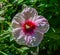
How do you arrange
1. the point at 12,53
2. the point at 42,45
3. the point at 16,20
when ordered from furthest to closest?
1. the point at 12,53
2. the point at 42,45
3. the point at 16,20

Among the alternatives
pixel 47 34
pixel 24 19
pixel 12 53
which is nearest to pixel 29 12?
pixel 24 19

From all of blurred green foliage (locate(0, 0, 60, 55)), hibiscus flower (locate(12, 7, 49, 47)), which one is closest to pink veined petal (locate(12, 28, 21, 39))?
hibiscus flower (locate(12, 7, 49, 47))

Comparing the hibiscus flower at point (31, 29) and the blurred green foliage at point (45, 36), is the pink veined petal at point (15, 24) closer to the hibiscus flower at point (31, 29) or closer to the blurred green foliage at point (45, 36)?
the hibiscus flower at point (31, 29)

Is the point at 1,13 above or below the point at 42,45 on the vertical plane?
above

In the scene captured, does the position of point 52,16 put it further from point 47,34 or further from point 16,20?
point 16,20

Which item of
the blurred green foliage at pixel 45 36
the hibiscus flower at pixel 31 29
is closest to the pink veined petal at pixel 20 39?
the hibiscus flower at pixel 31 29

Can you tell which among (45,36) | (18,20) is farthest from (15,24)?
(45,36)

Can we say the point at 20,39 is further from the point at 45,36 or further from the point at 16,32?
the point at 45,36
